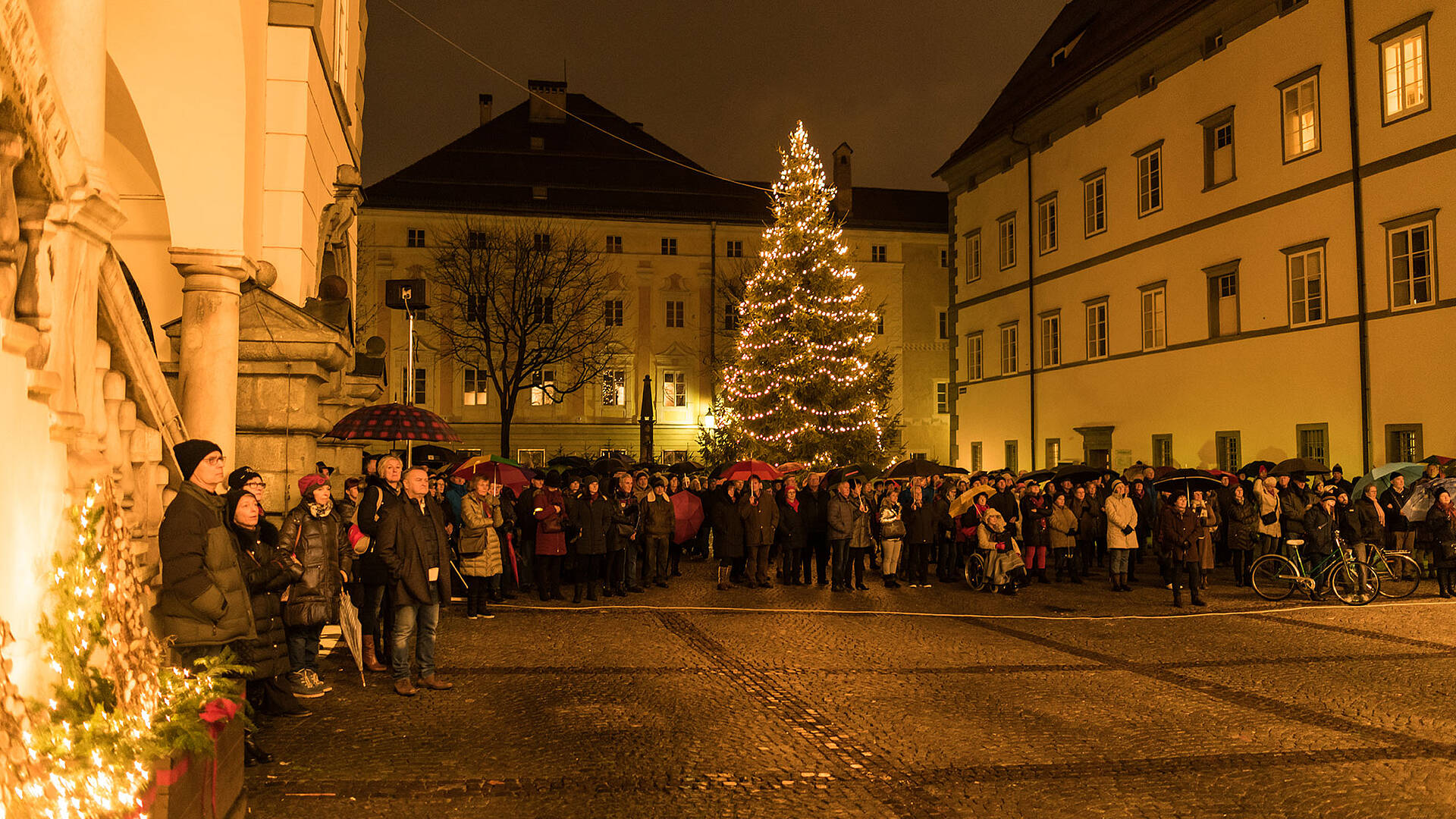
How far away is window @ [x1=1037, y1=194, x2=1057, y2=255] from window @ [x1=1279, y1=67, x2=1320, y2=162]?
1080cm

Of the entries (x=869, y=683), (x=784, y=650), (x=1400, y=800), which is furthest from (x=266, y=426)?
(x=1400, y=800)

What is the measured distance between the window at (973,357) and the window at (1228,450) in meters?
14.1

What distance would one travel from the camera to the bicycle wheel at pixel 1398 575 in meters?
16.8

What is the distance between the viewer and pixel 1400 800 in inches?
248

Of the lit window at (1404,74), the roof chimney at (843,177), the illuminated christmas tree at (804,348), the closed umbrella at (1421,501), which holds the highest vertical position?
the roof chimney at (843,177)

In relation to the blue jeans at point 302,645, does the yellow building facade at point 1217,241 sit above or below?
above

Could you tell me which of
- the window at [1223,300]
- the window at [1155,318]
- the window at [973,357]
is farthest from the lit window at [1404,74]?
the window at [973,357]

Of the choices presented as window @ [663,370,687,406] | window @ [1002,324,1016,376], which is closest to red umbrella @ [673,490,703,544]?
window @ [1002,324,1016,376]

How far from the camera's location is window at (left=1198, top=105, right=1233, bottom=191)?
29141 millimetres

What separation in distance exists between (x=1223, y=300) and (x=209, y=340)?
2568 centimetres

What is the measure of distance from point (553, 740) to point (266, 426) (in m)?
6.12

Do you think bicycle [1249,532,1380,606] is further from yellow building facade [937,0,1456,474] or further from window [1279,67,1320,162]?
window [1279,67,1320,162]

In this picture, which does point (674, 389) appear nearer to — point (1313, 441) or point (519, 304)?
point (519, 304)

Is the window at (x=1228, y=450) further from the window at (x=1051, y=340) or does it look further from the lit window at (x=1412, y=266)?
the window at (x=1051, y=340)
